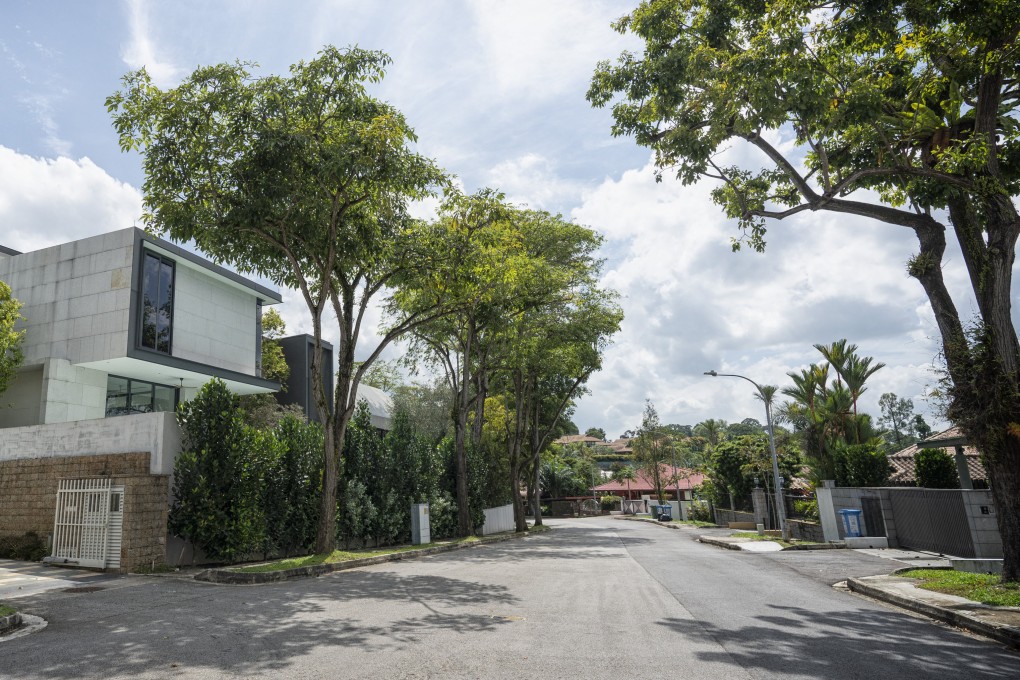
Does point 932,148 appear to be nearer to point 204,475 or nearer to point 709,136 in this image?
point 709,136

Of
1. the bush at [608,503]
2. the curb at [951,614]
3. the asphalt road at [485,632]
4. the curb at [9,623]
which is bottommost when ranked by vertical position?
the bush at [608,503]

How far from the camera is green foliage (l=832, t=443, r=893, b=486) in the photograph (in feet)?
88.3

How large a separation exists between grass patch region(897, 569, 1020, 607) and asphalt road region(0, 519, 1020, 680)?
1.31 meters

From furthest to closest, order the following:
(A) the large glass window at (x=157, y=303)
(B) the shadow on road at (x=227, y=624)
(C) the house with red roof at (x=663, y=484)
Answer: (C) the house with red roof at (x=663, y=484) → (A) the large glass window at (x=157, y=303) → (B) the shadow on road at (x=227, y=624)

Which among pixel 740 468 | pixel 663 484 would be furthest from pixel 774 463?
pixel 663 484

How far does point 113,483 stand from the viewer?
13.7 metres

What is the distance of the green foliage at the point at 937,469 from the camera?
2139 centimetres

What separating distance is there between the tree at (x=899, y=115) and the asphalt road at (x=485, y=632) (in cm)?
436

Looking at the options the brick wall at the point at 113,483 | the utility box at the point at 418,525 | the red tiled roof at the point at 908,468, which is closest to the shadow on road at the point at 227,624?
the brick wall at the point at 113,483

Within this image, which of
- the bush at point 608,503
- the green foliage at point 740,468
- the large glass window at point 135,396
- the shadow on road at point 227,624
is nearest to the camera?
the shadow on road at point 227,624

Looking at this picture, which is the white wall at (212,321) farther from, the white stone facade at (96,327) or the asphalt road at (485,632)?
the asphalt road at (485,632)

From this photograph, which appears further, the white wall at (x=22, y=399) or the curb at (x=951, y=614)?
the white wall at (x=22, y=399)

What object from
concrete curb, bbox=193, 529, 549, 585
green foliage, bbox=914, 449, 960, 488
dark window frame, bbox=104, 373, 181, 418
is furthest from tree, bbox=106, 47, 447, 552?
green foliage, bbox=914, 449, 960, 488

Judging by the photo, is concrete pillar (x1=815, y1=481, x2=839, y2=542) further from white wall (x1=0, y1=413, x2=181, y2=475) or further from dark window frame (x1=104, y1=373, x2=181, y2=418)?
dark window frame (x1=104, y1=373, x2=181, y2=418)
